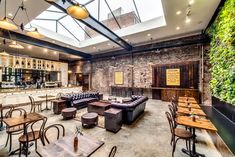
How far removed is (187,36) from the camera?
23.9ft

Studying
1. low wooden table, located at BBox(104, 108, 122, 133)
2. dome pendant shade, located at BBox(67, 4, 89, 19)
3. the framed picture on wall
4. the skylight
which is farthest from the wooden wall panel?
dome pendant shade, located at BBox(67, 4, 89, 19)

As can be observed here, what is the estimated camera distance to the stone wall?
23.0ft

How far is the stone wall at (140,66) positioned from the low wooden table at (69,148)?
7.33 metres

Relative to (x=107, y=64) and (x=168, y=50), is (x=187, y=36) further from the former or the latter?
(x=107, y=64)

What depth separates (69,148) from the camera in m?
1.60

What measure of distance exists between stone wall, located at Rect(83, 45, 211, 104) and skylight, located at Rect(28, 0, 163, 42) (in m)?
2.89

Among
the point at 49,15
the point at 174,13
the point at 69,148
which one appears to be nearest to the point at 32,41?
the point at 49,15

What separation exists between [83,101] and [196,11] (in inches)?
253

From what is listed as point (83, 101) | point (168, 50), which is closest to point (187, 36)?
Result: point (168, 50)

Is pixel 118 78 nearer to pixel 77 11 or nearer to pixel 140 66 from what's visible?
pixel 140 66

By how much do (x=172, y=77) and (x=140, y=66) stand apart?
2504 millimetres

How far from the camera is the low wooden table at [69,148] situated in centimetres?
148

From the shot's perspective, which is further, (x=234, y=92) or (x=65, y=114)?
(x=65, y=114)

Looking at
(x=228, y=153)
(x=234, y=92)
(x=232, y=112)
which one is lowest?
(x=228, y=153)
